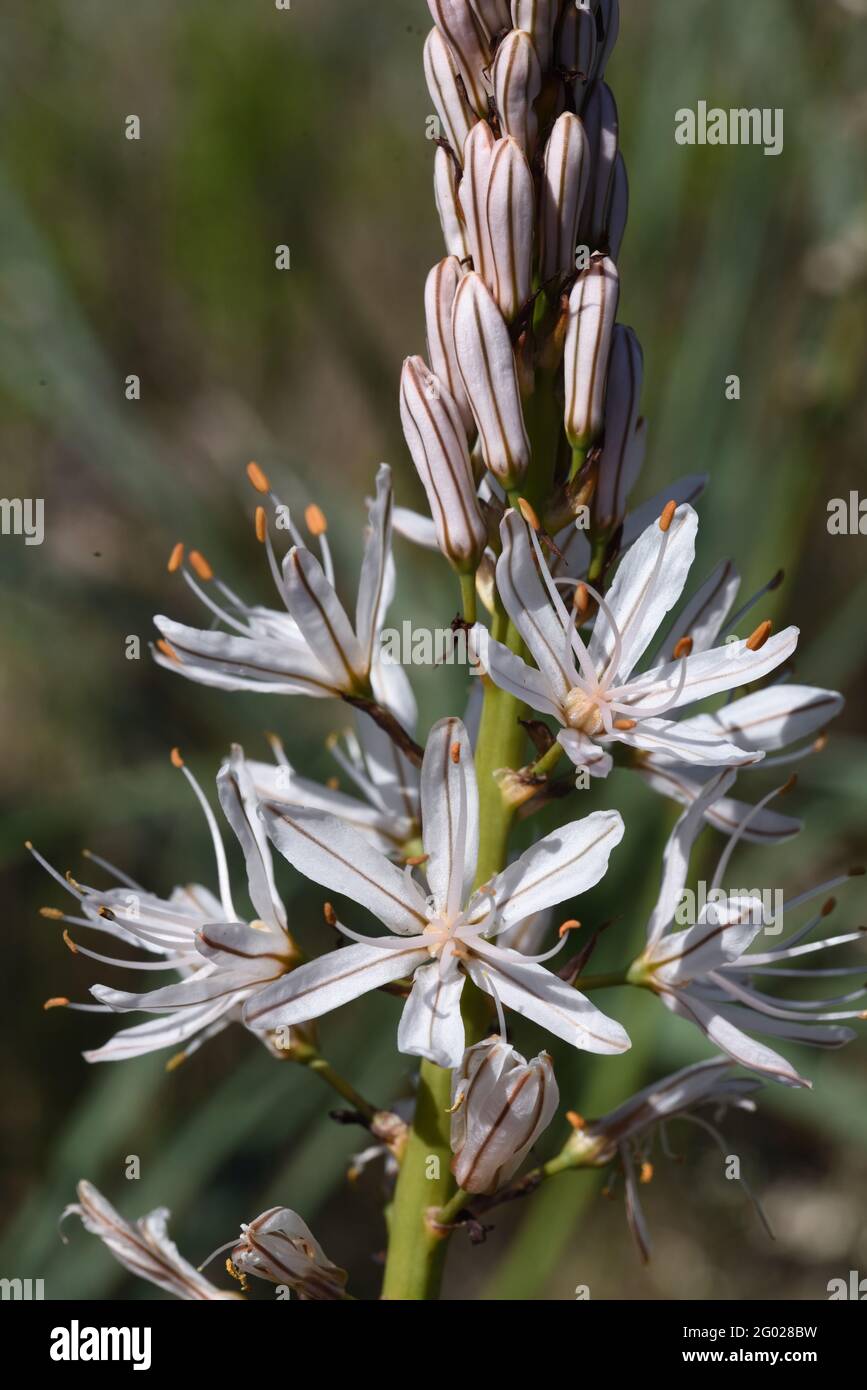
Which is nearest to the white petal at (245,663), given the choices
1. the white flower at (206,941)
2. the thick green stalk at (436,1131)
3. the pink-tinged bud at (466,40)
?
the white flower at (206,941)

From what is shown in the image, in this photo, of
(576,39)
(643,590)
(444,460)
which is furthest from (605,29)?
(643,590)

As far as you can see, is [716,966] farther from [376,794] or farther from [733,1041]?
[376,794]

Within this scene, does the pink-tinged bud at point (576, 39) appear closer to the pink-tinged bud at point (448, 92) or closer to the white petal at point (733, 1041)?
the pink-tinged bud at point (448, 92)

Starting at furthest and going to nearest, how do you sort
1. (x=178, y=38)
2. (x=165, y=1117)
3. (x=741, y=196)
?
(x=178, y=38) → (x=165, y=1117) → (x=741, y=196)

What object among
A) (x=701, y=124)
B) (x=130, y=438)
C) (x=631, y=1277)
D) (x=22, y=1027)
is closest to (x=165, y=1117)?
(x=22, y=1027)

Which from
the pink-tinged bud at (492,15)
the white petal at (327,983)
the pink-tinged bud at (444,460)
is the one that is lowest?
the white petal at (327,983)

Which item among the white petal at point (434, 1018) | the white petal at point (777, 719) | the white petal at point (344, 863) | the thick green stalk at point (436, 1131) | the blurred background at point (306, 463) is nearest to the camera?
the white petal at point (434, 1018)

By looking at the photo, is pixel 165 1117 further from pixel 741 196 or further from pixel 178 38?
pixel 178 38
